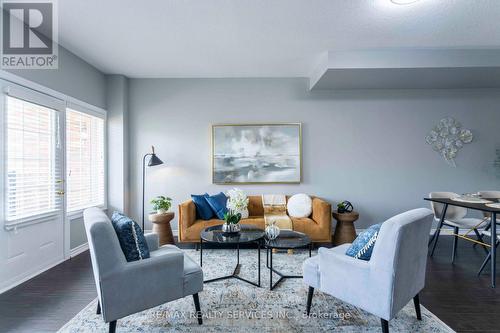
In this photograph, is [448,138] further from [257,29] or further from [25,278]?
[25,278]

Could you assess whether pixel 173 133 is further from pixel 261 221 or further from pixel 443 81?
pixel 443 81

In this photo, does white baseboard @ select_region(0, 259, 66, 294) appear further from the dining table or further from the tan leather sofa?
the dining table

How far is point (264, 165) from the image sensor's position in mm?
4141

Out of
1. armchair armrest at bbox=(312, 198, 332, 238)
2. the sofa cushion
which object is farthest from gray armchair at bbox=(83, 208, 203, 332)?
armchair armrest at bbox=(312, 198, 332, 238)

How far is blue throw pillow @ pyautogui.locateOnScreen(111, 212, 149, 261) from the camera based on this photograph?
1.72 metres

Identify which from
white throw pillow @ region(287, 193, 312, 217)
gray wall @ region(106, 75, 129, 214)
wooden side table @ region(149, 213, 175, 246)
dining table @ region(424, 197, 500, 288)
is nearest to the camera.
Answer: dining table @ region(424, 197, 500, 288)

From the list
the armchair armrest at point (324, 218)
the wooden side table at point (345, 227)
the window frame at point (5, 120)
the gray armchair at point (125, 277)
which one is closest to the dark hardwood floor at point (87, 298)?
the window frame at point (5, 120)

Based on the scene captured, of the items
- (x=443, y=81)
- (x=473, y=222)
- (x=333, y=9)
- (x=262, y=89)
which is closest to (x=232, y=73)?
(x=262, y=89)

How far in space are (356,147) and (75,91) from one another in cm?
446

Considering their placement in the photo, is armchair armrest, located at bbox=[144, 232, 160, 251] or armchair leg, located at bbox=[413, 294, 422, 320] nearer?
armchair leg, located at bbox=[413, 294, 422, 320]

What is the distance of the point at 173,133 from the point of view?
4.16 metres

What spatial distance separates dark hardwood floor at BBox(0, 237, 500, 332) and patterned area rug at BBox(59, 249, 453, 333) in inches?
7.0

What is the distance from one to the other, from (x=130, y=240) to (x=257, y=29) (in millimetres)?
2468

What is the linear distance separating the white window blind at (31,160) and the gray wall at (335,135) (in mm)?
1304
